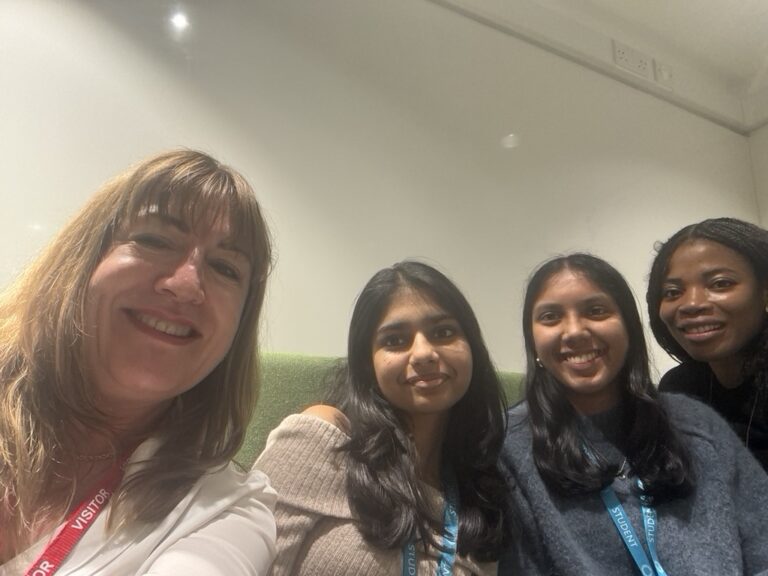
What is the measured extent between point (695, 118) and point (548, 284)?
98.0 inches

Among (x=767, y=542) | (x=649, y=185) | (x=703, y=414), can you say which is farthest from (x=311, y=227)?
(x=649, y=185)

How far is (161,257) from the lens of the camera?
0.84 m

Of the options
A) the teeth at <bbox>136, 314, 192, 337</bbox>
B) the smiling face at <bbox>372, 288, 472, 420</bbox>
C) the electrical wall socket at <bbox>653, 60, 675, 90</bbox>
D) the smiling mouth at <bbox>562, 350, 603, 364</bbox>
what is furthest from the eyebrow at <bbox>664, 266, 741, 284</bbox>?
the electrical wall socket at <bbox>653, 60, 675, 90</bbox>

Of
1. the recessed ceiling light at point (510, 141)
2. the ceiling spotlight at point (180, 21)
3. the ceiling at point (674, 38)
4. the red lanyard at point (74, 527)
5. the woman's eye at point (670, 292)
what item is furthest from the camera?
the ceiling at point (674, 38)

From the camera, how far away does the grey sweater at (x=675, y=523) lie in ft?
3.89

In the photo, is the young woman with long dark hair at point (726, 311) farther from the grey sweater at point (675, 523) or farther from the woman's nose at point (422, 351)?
the woman's nose at point (422, 351)

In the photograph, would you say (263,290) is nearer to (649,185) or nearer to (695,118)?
(649,185)

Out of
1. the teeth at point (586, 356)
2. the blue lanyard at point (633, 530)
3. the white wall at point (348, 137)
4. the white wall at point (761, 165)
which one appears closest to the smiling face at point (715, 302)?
the teeth at point (586, 356)

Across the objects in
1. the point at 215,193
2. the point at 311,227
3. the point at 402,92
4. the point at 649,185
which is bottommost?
the point at 215,193

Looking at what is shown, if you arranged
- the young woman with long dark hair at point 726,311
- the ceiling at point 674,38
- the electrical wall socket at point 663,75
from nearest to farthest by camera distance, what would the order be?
1. the young woman with long dark hair at point 726,311
2. the ceiling at point 674,38
3. the electrical wall socket at point 663,75

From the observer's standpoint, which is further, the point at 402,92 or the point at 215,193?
the point at 402,92

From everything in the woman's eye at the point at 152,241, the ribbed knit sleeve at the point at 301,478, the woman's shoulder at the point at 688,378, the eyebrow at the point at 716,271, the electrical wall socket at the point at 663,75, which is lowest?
the ribbed knit sleeve at the point at 301,478

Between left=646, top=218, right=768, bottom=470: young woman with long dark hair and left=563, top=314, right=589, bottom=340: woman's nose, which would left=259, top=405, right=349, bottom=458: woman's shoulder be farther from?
left=646, top=218, right=768, bottom=470: young woman with long dark hair

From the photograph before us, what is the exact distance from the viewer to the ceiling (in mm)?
2639
